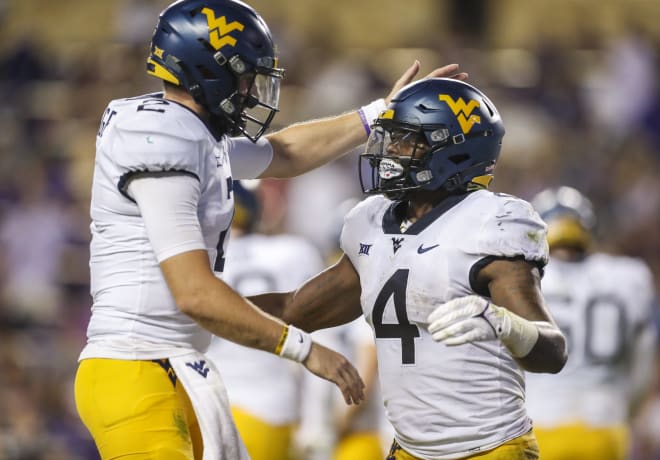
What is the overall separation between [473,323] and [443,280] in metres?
0.42

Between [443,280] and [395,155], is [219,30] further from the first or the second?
[443,280]

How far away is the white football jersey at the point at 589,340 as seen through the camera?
5.43 m

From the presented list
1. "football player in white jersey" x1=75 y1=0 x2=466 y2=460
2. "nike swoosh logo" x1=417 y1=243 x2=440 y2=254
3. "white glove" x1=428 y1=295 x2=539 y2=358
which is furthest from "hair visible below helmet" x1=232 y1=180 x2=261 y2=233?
"white glove" x1=428 y1=295 x2=539 y2=358

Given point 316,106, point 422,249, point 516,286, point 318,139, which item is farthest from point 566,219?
point 316,106

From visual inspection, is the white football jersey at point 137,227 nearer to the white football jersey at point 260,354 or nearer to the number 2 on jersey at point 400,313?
the number 2 on jersey at point 400,313

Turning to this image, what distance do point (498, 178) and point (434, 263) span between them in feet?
21.9

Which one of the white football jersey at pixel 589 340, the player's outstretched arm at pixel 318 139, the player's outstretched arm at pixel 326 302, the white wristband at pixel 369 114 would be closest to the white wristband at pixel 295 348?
the player's outstretched arm at pixel 326 302

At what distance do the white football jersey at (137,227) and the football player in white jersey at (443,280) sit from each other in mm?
479

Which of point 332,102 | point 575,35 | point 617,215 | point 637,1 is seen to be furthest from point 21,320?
point 637,1

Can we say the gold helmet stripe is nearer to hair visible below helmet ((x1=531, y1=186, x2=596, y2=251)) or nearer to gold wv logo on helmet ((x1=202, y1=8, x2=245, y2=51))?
gold wv logo on helmet ((x1=202, y1=8, x2=245, y2=51))

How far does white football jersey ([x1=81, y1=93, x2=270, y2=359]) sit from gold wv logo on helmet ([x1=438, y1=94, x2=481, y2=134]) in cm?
70

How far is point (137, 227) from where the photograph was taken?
3.30 metres

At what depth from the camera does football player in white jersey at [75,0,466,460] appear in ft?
10.4

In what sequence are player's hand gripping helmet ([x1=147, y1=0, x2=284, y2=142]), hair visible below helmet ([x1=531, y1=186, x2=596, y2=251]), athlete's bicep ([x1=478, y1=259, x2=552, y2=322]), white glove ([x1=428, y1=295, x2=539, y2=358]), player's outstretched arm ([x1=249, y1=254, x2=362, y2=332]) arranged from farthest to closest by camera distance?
hair visible below helmet ([x1=531, y1=186, x2=596, y2=251])
player's outstretched arm ([x1=249, y1=254, x2=362, y2=332])
player's hand gripping helmet ([x1=147, y1=0, x2=284, y2=142])
athlete's bicep ([x1=478, y1=259, x2=552, y2=322])
white glove ([x1=428, y1=295, x2=539, y2=358])
